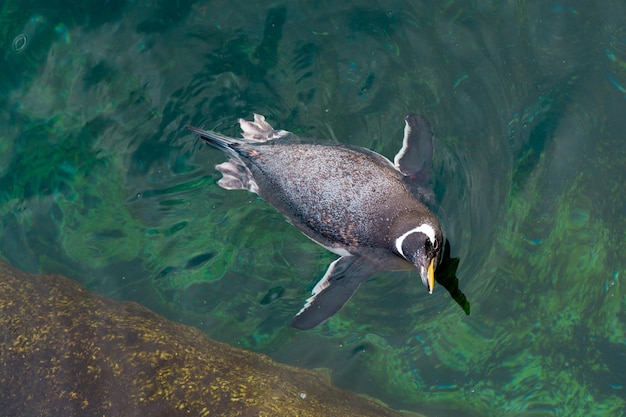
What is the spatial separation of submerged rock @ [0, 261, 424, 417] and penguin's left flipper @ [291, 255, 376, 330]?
76 cm

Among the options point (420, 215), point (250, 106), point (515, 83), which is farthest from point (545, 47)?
point (250, 106)

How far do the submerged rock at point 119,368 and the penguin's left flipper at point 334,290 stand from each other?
2.48 feet

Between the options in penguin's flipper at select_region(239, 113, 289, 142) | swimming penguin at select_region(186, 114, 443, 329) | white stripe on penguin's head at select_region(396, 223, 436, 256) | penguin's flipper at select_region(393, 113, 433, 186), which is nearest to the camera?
white stripe on penguin's head at select_region(396, 223, 436, 256)

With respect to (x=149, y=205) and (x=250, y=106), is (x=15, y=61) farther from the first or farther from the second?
(x=250, y=106)

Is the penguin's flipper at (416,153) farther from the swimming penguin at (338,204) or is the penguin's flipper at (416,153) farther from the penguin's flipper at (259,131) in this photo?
the penguin's flipper at (259,131)

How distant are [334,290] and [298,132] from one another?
160cm

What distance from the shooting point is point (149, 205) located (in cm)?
504

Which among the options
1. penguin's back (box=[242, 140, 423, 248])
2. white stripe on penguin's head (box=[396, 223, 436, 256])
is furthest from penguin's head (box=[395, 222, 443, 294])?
penguin's back (box=[242, 140, 423, 248])

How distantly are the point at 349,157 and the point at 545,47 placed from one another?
7.74 feet

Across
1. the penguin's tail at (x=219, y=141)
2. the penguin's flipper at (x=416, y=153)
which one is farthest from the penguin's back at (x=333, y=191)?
the penguin's flipper at (x=416, y=153)

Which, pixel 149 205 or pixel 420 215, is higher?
pixel 420 215

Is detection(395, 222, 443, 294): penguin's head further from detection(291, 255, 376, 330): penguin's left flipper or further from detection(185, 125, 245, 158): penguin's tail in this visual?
detection(185, 125, 245, 158): penguin's tail

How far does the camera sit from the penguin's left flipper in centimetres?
408

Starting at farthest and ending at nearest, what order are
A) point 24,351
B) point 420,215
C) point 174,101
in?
1. point 174,101
2. point 24,351
3. point 420,215
